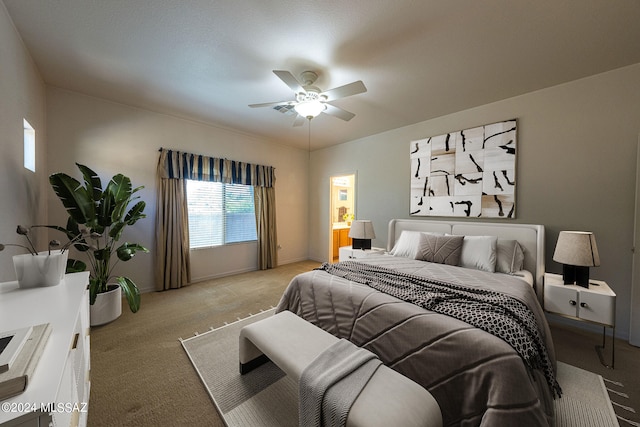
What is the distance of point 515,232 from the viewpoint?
288 centimetres

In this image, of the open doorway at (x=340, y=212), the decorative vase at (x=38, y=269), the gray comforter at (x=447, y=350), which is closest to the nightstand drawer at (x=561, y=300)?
the gray comforter at (x=447, y=350)

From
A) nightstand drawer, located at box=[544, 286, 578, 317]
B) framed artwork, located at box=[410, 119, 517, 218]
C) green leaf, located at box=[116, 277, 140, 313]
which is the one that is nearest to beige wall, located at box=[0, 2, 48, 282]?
green leaf, located at box=[116, 277, 140, 313]

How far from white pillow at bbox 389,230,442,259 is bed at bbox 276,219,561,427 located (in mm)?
484

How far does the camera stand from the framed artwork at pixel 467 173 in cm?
303

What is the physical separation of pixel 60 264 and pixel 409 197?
400cm

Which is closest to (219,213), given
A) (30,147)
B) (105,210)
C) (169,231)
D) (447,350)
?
(169,231)

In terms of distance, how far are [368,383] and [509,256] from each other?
243 centimetres

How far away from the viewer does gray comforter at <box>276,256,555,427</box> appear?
1.12m

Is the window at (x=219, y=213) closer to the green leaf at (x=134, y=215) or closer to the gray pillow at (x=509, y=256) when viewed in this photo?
the green leaf at (x=134, y=215)

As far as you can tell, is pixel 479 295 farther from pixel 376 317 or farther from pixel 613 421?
pixel 613 421

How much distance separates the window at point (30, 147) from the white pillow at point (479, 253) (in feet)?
15.3

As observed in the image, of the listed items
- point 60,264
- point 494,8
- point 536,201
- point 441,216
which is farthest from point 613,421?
point 60,264

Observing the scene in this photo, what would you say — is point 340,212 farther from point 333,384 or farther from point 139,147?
point 333,384

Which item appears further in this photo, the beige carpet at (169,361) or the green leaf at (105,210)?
the green leaf at (105,210)
